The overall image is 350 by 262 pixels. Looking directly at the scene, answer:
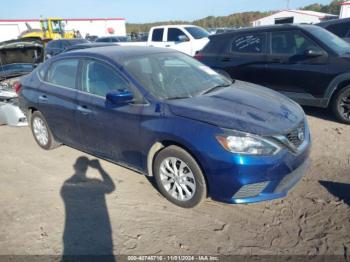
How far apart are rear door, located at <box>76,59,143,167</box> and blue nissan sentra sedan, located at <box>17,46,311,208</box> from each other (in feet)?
0.04

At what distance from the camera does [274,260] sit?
2.56 meters

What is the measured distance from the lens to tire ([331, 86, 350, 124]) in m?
5.28

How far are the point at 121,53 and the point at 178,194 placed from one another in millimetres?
1979

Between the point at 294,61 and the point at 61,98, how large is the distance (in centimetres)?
417

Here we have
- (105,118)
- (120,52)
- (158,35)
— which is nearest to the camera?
(105,118)

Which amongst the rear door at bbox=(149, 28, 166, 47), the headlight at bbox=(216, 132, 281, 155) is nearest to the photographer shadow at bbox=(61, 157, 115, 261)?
the headlight at bbox=(216, 132, 281, 155)

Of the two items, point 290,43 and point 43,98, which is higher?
point 290,43

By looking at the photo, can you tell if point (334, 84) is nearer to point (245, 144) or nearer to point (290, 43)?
point (290, 43)

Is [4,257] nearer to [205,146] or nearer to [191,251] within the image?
[191,251]

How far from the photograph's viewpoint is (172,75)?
386cm

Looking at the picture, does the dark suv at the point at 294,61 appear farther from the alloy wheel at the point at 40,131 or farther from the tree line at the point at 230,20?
the tree line at the point at 230,20

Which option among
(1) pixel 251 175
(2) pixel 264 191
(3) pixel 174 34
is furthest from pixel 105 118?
(3) pixel 174 34

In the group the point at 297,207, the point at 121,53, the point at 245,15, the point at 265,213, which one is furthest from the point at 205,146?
the point at 245,15

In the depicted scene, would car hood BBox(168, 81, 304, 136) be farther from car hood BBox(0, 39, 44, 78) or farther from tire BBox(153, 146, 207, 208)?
car hood BBox(0, 39, 44, 78)
